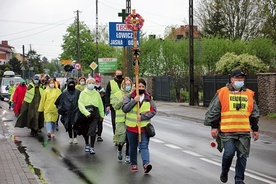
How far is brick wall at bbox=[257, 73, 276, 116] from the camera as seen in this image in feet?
68.2

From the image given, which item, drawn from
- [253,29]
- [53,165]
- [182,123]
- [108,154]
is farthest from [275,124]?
[253,29]

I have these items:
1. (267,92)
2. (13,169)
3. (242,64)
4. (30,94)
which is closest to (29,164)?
(13,169)

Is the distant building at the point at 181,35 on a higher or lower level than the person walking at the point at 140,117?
higher

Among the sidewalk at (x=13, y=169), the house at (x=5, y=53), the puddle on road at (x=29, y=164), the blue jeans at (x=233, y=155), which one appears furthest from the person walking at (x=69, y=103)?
the house at (x=5, y=53)

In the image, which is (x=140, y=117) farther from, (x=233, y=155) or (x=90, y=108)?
(x=90, y=108)

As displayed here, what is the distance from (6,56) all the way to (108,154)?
12773 centimetres

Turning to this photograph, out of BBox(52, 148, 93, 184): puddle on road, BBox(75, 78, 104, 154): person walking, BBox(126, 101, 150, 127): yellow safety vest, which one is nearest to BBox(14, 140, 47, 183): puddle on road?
BBox(52, 148, 93, 184): puddle on road

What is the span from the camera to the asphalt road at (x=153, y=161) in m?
8.64

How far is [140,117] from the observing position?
8.90 metres

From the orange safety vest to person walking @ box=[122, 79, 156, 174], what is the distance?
1829mm

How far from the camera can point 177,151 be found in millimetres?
11859

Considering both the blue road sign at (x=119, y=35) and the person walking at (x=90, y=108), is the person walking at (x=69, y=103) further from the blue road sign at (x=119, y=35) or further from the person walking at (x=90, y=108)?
the blue road sign at (x=119, y=35)

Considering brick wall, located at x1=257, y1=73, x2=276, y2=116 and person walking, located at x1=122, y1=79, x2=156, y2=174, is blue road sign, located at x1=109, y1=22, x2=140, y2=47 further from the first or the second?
person walking, located at x1=122, y1=79, x2=156, y2=174

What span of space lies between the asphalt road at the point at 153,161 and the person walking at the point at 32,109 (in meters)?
0.37
